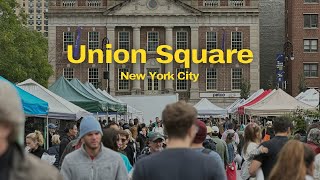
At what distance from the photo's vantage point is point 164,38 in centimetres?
8025

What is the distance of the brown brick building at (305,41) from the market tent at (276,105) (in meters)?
44.8

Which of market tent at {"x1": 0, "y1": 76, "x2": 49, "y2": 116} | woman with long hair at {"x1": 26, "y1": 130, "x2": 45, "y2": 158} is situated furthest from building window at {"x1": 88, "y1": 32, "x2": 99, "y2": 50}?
woman with long hair at {"x1": 26, "y1": 130, "x2": 45, "y2": 158}

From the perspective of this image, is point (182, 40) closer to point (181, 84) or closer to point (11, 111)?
point (181, 84)

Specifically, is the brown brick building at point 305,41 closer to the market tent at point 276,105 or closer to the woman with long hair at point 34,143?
the market tent at point 276,105

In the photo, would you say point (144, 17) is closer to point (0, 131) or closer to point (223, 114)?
point (223, 114)

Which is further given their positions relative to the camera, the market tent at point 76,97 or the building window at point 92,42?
the building window at point 92,42

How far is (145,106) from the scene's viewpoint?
167 ft

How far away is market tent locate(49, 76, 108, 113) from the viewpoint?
27016 mm

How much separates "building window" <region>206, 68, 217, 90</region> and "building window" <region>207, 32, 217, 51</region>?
83.5 inches

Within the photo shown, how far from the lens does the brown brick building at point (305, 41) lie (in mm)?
78438

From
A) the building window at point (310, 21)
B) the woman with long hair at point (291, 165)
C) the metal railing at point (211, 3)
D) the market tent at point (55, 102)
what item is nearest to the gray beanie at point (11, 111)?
the woman with long hair at point (291, 165)

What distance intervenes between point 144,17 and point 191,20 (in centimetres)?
455

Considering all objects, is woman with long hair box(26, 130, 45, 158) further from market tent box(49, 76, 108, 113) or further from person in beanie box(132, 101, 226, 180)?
market tent box(49, 76, 108, 113)

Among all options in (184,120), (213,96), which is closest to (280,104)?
(184,120)
